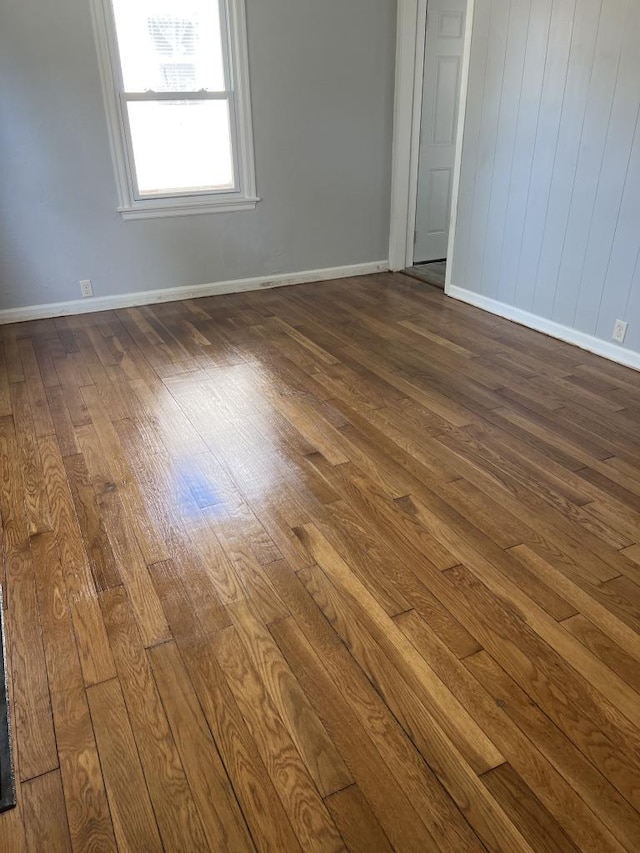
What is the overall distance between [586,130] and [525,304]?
109cm

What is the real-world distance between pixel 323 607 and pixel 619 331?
2.61m

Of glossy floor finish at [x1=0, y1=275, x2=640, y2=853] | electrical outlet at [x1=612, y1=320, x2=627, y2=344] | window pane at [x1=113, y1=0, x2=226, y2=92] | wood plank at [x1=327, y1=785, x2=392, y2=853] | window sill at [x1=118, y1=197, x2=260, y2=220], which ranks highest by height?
window pane at [x1=113, y1=0, x2=226, y2=92]

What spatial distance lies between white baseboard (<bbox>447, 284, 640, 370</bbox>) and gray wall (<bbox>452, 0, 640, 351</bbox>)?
1.5 inches

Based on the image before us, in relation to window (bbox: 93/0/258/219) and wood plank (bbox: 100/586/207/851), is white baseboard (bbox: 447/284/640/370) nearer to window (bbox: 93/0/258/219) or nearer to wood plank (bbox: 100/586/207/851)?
window (bbox: 93/0/258/219)

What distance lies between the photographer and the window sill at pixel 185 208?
14.4ft

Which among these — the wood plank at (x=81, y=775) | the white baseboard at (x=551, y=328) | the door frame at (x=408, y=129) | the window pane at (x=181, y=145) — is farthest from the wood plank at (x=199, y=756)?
the door frame at (x=408, y=129)

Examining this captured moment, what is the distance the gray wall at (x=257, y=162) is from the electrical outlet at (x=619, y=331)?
2.40 metres

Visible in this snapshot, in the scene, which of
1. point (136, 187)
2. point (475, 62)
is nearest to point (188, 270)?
point (136, 187)

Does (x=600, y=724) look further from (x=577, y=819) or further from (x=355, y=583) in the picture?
(x=355, y=583)

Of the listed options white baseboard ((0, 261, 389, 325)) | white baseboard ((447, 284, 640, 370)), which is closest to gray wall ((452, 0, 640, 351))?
white baseboard ((447, 284, 640, 370))

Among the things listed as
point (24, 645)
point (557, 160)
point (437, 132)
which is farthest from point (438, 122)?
point (24, 645)

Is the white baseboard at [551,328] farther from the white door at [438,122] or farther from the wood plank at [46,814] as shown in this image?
the wood plank at [46,814]

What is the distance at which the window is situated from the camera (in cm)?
405

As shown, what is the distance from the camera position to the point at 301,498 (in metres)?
2.40
